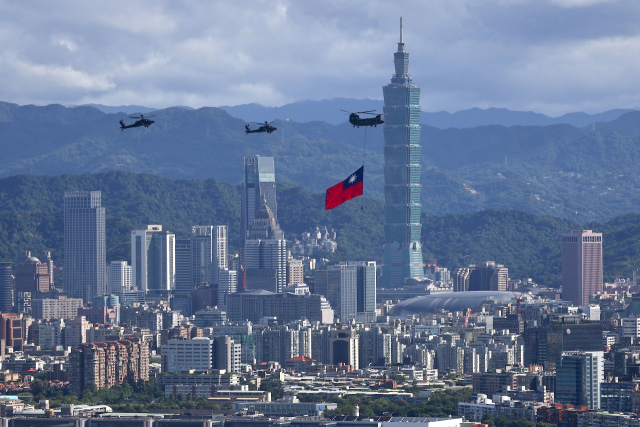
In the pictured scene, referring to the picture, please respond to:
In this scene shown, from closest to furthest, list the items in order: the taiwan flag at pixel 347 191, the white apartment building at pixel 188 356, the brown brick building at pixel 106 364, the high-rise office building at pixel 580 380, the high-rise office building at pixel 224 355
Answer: the taiwan flag at pixel 347 191 → the high-rise office building at pixel 580 380 → the brown brick building at pixel 106 364 → the white apartment building at pixel 188 356 → the high-rise office building at pixel 224 355

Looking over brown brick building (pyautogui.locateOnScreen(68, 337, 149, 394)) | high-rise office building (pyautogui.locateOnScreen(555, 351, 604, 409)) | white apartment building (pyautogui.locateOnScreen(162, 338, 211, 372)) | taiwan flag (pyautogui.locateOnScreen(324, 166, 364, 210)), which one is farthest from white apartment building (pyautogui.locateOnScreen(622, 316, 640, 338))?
taiwan flag (pyautogui.locateOnScreen(324, 166, 364, 210))

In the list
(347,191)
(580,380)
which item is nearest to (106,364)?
(580,380)

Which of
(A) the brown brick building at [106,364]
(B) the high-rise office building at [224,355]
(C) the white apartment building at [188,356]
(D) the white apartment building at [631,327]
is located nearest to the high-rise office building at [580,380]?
(A) the brown brick building at [106,364]

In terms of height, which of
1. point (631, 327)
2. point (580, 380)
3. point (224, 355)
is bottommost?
point (224, 355)

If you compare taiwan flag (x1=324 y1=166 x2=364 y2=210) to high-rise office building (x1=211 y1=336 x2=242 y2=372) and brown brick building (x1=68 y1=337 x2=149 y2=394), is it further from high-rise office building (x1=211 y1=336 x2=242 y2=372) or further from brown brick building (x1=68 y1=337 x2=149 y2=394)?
high-rise office building (x1=211 y1=336 x2=242 y2=372)

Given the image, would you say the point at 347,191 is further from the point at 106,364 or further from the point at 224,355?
the point at 224,355

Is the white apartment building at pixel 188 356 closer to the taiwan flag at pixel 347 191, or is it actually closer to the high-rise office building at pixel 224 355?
the high-rise office building at pixel 224 355

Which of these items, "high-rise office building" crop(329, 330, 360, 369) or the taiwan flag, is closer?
the taiwan flag

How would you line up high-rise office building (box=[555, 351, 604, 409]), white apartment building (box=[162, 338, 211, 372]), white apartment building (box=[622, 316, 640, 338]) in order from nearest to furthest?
high-rise office building (box=[555, 351, 604, 409]), white apartment building (box=[162, 338, 211, 372]), white apartment building (box=[622, 316, 640, 338])

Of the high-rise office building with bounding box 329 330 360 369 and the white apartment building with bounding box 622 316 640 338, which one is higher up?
the white apartment building with bounding box 622 316 640 338
